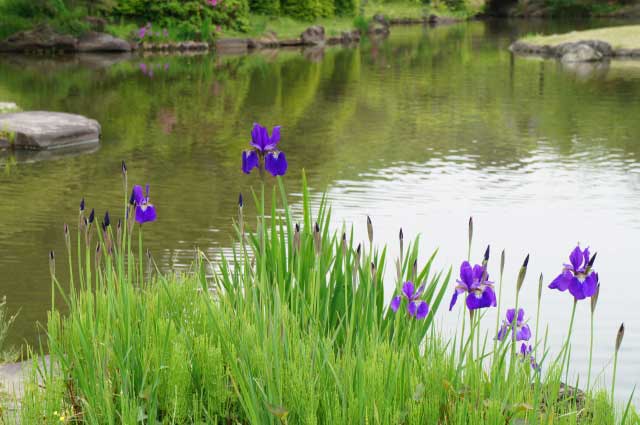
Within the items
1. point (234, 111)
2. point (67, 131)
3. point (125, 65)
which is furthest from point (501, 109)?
point (125, 65)

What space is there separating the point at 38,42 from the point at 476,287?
29.0 metres

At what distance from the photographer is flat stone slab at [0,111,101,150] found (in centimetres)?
1269

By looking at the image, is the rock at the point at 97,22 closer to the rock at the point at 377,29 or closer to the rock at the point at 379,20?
the rock at the point at 377,29

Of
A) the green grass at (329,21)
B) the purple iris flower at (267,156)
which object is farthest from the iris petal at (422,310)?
the green grass at (329,21)

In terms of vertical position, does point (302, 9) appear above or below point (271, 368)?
above

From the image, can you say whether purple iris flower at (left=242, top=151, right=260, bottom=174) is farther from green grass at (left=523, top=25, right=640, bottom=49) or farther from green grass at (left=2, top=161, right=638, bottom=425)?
green grass at (left=523, top=25, right=640, bottom=49)

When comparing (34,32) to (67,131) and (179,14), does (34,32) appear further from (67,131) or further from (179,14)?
(67,131)

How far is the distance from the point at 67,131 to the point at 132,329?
992 cm

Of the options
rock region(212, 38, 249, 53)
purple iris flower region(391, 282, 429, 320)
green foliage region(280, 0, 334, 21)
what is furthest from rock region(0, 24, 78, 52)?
purple iris flower region(391, 282, 429, 320)

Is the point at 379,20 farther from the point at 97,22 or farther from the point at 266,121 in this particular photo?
the point at 266,121

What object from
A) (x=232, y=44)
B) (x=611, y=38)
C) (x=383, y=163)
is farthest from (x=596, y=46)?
(x=383, y=163)

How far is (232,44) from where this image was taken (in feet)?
107

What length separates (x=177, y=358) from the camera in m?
3.46

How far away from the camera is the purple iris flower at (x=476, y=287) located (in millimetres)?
3049
